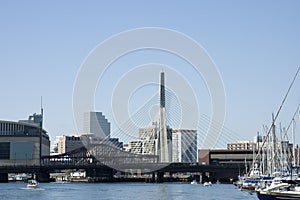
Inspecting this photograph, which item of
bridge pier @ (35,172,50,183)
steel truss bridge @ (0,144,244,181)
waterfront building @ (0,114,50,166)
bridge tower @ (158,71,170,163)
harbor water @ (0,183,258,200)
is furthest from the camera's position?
waterfront building @ (0,114,50,166)

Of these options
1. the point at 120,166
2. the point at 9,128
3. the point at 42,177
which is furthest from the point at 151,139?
the point at 9,128

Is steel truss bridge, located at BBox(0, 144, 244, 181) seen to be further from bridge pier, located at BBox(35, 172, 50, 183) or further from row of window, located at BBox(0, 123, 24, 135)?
row of window, located at BBox(0, 123, 24, 135)

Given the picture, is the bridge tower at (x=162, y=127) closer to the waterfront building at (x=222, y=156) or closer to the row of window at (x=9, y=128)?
the waterfront building at (x=222, y=156)

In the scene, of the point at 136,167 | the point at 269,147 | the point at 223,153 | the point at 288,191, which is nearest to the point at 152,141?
the point at 136,167

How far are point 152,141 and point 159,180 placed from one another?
1776cm

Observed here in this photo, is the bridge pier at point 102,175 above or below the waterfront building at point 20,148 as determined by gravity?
below

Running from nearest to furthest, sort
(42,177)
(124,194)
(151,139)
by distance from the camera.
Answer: (124,194), (151,139), (42,177)

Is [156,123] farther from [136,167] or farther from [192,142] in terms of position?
[192,142]

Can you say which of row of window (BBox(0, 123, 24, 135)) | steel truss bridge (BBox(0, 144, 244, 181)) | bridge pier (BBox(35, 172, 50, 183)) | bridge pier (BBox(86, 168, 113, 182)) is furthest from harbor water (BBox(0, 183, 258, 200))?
row of window (BBox(0, 123, 24, 135))

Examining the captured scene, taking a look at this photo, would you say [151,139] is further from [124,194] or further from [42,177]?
[124,194]

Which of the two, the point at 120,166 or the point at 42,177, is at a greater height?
the point at 120,166

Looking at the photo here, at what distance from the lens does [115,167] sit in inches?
6019

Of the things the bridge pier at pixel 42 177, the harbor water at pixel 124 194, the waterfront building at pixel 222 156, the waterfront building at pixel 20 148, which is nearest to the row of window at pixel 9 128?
the waterfront building at pixel 20 148

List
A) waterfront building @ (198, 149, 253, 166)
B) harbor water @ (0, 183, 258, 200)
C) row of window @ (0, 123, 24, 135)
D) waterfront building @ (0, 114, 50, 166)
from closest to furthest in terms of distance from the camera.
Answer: harbor water @ (0, 183, 258, 200)
waterfront building @ (198, 149, 253, 166)
waterfront building @ (0, 114, 50, 166)
row of window @ (0, 123, 24, 135)
